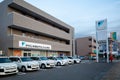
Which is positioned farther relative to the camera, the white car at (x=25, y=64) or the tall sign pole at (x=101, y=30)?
the tall sign pole at (x=101, y=30)

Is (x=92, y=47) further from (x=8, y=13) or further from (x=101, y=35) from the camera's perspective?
(x=8, y=13)

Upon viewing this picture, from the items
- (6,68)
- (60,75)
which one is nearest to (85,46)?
(60,75)

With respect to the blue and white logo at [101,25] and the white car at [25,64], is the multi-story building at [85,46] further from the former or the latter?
the white car at [25,64]

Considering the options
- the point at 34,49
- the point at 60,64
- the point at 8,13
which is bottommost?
the point at 60,64

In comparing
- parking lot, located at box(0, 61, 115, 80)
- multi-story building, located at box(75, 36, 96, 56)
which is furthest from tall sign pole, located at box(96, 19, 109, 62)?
multi-story building, located at box(75, 36, 96, 56)

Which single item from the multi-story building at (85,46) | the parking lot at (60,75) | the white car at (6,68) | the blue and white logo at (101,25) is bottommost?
the parking lot at (60,75)

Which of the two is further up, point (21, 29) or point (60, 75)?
point (21, 29)

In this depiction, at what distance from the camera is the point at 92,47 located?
8719 centimetres

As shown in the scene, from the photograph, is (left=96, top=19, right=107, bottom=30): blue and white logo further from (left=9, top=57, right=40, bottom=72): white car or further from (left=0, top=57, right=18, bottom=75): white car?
(left=0, top=57, right=18, bottom=75): white car

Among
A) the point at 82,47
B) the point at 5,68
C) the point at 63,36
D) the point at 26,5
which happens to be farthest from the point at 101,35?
the point at 82,47

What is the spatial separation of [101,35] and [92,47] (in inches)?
1846

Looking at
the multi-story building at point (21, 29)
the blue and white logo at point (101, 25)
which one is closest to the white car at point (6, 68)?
the multi-story building at point (21, 29)

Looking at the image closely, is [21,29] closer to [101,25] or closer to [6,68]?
[6,68]

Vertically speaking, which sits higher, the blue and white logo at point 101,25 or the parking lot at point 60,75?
the blue and white logo at point 101,25
